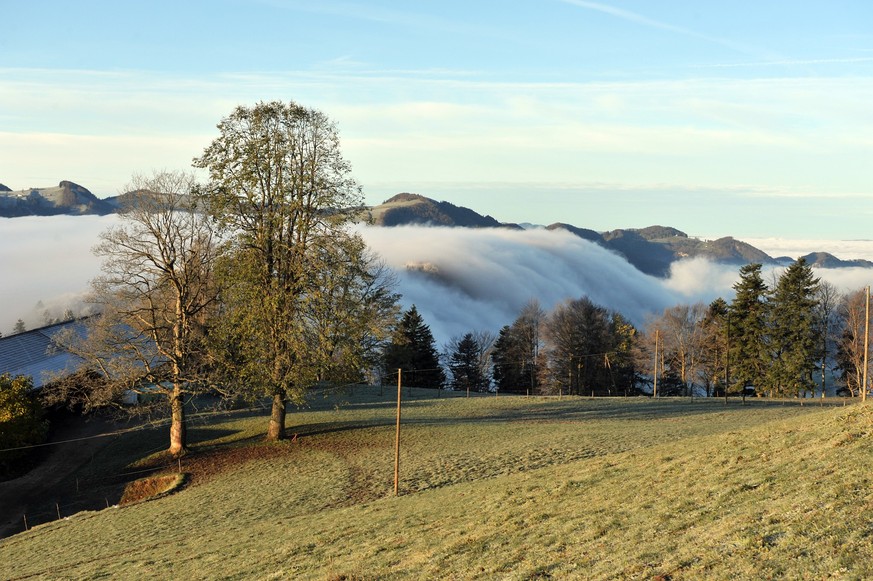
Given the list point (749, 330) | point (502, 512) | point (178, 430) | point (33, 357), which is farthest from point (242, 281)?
point (749, 330)

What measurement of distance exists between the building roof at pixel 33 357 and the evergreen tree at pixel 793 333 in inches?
2637

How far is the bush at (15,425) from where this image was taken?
41219 millimetres

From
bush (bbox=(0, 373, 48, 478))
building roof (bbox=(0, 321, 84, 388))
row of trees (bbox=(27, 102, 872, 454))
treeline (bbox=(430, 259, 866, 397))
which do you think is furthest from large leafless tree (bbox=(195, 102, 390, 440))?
treeline (bbox=(430, 259, 866, 397))

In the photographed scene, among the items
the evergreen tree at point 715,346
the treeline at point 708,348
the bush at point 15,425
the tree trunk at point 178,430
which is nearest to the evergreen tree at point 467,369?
Answer: the treeline at point 708,348

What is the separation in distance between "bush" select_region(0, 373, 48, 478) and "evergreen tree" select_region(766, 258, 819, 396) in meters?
67.5

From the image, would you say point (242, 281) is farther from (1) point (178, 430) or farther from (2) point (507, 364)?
(2) point (507, 364)

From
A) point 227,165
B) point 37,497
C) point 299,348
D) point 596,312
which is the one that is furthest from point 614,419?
point 596,312

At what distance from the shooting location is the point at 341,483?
29.7 meters

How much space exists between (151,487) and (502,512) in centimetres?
2225

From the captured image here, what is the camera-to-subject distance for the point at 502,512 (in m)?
18.9

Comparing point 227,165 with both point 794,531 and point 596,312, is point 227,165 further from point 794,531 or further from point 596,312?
point 596,312

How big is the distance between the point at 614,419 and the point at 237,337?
25532mm

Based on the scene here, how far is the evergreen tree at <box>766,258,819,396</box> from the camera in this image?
72062 mm

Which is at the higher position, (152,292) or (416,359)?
(152,292)
